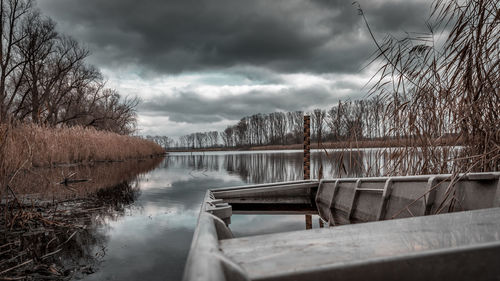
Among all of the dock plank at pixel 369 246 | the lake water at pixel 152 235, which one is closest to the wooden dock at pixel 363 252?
the dock plank at pixel 369 246

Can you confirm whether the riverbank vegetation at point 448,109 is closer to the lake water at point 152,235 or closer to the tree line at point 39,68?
the lake water at point 152,235

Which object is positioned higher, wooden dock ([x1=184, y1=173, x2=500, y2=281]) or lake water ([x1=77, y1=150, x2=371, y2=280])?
wooden dock ([x1=184, y1=173, x2=500, y2=281])

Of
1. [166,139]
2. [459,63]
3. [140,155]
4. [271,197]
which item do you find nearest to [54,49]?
[140,155]

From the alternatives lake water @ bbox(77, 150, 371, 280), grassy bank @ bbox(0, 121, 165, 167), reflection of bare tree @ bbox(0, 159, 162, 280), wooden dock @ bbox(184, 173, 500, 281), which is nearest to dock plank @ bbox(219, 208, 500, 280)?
wooden dock @ bbox(184, 173, 500, 281)

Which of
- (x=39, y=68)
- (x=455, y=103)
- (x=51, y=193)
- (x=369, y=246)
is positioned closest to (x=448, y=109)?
(x=455, y=103)

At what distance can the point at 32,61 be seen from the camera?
1927 centimetres

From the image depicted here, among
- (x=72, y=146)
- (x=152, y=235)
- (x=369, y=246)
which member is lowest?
(x=152, y=235)

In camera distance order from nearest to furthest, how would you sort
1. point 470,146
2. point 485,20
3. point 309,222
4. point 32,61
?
1. point 485,20
2. point 470,146
3. point 309,222
4. point 32,61

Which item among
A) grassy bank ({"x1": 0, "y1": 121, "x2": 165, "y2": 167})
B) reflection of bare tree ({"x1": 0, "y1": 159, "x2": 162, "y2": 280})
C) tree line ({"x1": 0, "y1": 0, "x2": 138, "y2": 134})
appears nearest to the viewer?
reflection of bare tree ({"x1": 0, "y1": 159, "x2": 162, "y2": 280})

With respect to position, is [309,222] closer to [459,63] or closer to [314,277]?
[459,63]

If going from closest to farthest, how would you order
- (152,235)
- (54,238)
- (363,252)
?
(363,252), (54,238), (152,235)

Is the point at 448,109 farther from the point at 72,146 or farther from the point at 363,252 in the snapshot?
the point at 72,146

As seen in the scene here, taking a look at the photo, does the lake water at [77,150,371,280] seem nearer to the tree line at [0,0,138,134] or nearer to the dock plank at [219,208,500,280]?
the dock plank at [219,208,500,280]

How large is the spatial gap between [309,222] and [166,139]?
3805 inches
